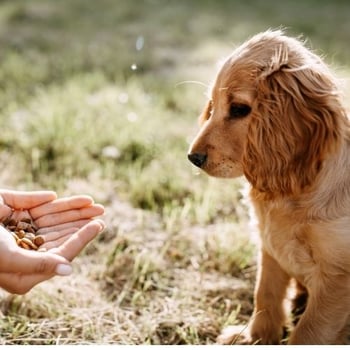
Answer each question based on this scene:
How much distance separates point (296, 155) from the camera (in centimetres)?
224

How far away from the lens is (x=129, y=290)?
110 inches

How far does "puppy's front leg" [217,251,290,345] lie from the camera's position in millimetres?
2531

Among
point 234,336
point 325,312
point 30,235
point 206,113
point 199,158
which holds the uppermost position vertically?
point 206,113

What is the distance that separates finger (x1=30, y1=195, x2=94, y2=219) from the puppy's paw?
793 mm

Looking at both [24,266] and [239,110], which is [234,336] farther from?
[24,266]

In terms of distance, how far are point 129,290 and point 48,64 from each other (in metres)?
3.44

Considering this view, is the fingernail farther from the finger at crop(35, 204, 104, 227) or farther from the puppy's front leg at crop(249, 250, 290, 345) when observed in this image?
the puppy's front leg at crop(249, 250, 290, 345)

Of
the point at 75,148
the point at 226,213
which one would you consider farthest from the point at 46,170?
the point at 226,213

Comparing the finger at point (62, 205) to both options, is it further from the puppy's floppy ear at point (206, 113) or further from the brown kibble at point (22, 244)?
the puppy's floppy ear at point (206, 113)

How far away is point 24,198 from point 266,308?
1114 millimetres

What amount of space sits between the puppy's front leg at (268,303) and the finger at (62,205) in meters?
0.79

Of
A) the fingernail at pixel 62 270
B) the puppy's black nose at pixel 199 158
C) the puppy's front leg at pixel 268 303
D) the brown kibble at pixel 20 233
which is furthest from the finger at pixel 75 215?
the puppy's front leg at pixel 268 303

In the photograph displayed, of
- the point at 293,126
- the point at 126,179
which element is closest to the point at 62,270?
the point at 293,126

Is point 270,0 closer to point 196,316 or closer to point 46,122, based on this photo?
point 46,122
